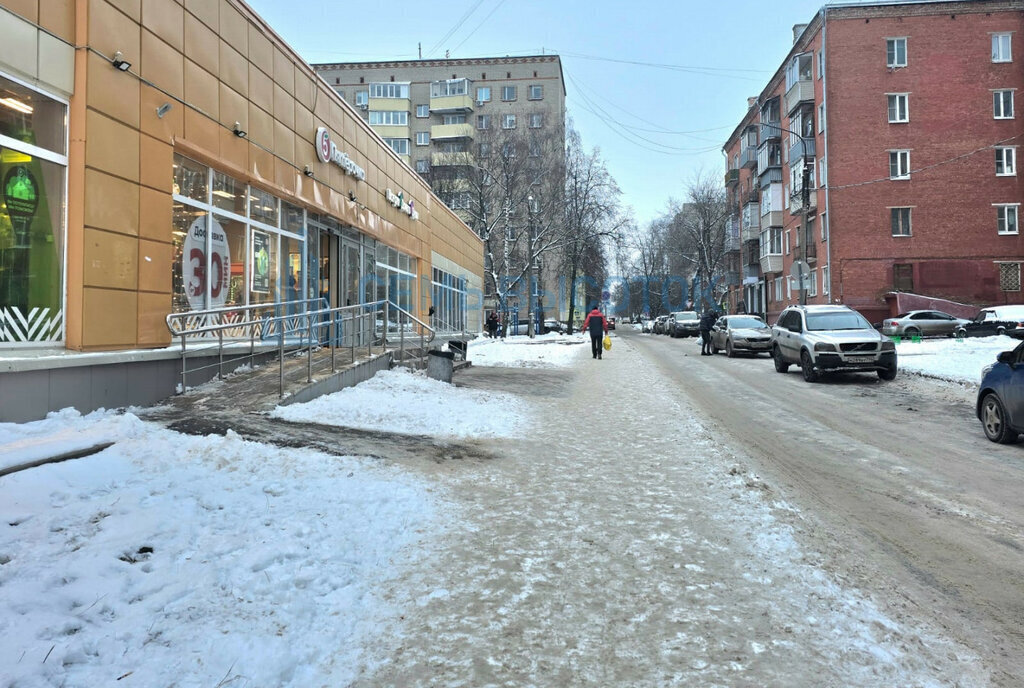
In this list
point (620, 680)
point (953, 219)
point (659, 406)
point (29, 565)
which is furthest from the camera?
point (953, 219)

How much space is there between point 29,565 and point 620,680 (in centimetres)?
297

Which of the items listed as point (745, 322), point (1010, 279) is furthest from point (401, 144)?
point (1010, 279)

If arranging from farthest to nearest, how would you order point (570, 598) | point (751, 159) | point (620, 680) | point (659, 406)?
1. point (751, 159)
2. point (659, 406)
3. point (570, 598)
4. point (620, 680)

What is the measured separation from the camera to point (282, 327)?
919cm

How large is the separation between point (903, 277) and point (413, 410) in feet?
114

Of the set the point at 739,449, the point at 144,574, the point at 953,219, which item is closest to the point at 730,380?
the point at 739,449

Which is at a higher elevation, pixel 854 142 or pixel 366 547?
pixel 854 142

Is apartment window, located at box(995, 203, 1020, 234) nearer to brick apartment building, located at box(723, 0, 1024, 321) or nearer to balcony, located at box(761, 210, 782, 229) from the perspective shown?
brick apartment building, located at box(723, 0, 1024, 321)

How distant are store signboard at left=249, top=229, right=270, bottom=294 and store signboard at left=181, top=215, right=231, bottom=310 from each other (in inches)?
36.1

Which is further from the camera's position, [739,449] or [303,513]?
[739,449]

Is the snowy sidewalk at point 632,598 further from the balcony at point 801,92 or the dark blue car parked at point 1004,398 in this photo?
the balcony at point 801,92

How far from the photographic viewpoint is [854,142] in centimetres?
3694

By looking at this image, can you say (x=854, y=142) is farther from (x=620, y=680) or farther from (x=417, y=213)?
(x=620, y=680)

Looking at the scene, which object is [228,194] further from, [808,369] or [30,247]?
[808,369]
